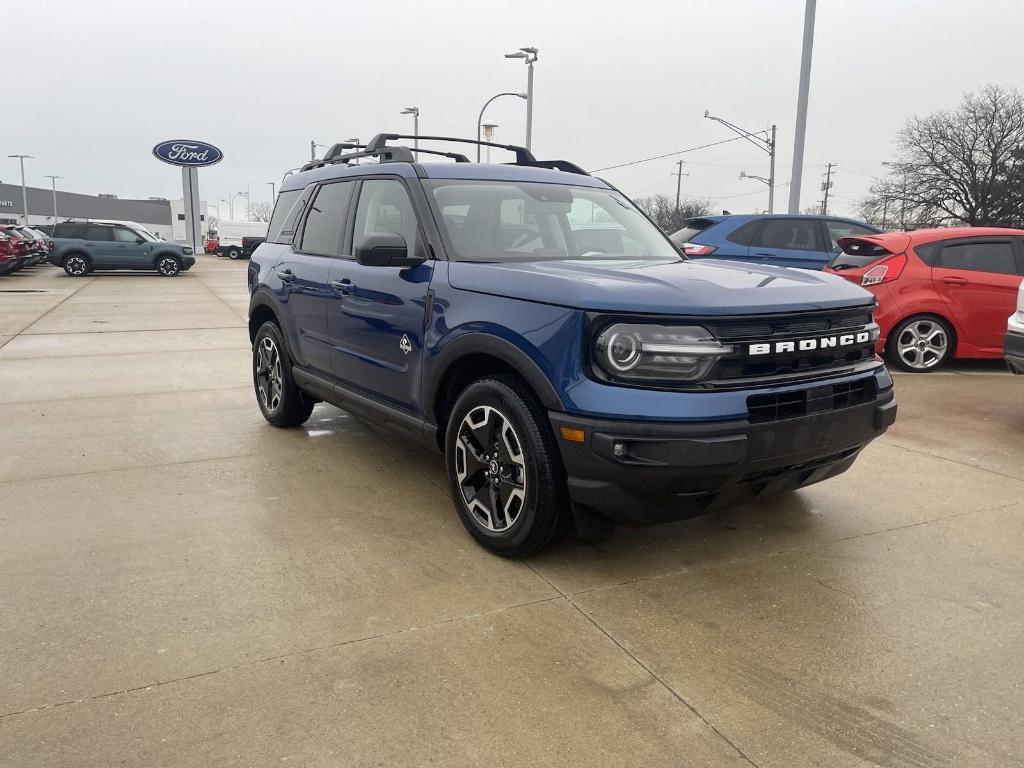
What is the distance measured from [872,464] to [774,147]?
101ft

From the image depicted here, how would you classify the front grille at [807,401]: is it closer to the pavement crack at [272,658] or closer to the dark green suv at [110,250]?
the pavement crack at [272,658]

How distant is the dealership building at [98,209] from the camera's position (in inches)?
4082

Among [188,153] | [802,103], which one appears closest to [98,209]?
[188,153]

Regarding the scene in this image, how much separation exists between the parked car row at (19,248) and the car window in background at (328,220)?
2188 centimetres

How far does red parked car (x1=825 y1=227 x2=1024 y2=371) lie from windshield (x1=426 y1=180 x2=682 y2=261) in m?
4.73

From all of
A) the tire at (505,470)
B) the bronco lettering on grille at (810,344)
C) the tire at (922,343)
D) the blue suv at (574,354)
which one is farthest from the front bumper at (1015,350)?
the tire at (505,470)

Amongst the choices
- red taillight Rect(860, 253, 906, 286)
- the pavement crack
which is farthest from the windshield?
red taillight Rect(860, 253, 906, 286)

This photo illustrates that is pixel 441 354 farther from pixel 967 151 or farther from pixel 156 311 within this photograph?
pixel 967 151

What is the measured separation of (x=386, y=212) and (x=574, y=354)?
1.88 metres

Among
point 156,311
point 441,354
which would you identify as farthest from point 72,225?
point 441,354

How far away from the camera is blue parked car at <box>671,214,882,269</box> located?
10.2 m

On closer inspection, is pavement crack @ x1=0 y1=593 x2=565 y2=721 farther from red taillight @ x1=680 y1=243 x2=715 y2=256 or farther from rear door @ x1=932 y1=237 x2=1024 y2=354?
red taillight @ x1=680 y1=243 x2=715 y2=256

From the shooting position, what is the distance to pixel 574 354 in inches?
121

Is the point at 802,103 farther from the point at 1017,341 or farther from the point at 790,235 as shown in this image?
the point at 1017,341
